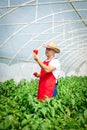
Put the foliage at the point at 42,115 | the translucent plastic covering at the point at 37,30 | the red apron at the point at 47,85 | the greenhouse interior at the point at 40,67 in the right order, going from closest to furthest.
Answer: the foliage at the point at 42,115
the greenhouse interior at the point at 40,67
the red apron at the point at 47,85
the translucent plastic covering at the point at 37,30

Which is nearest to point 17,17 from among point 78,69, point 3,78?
point 3,78

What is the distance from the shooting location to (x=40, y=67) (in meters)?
13.3

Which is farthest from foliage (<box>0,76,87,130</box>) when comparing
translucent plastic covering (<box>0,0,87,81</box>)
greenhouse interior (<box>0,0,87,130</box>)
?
translucent plastic covering (<box>0,0,87,81</box>)

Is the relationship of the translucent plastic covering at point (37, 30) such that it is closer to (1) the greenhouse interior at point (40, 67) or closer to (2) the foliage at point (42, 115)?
(1) the greenhouse interior at point (40, 67)

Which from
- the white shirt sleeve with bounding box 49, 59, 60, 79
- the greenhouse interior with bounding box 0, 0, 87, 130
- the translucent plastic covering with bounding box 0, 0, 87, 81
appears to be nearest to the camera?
the greenhouse interior with bounding box 0, 0, 87, 130

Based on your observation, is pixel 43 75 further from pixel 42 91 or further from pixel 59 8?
pixel 59 8

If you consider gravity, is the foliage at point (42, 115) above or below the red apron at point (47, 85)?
above

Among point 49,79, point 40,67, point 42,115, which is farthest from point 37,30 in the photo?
point 42,115

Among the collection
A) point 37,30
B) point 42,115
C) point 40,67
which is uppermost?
point 42,115

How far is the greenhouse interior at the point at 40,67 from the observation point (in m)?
3.07

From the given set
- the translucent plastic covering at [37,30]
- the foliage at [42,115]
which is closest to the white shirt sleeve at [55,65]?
the foliage at [42,115]

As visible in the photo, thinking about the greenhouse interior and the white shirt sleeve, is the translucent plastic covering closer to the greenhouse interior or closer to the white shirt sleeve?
the greenhouse interior

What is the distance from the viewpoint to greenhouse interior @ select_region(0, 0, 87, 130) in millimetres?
3067

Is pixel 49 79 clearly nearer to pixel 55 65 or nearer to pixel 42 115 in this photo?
pixel 55 65
